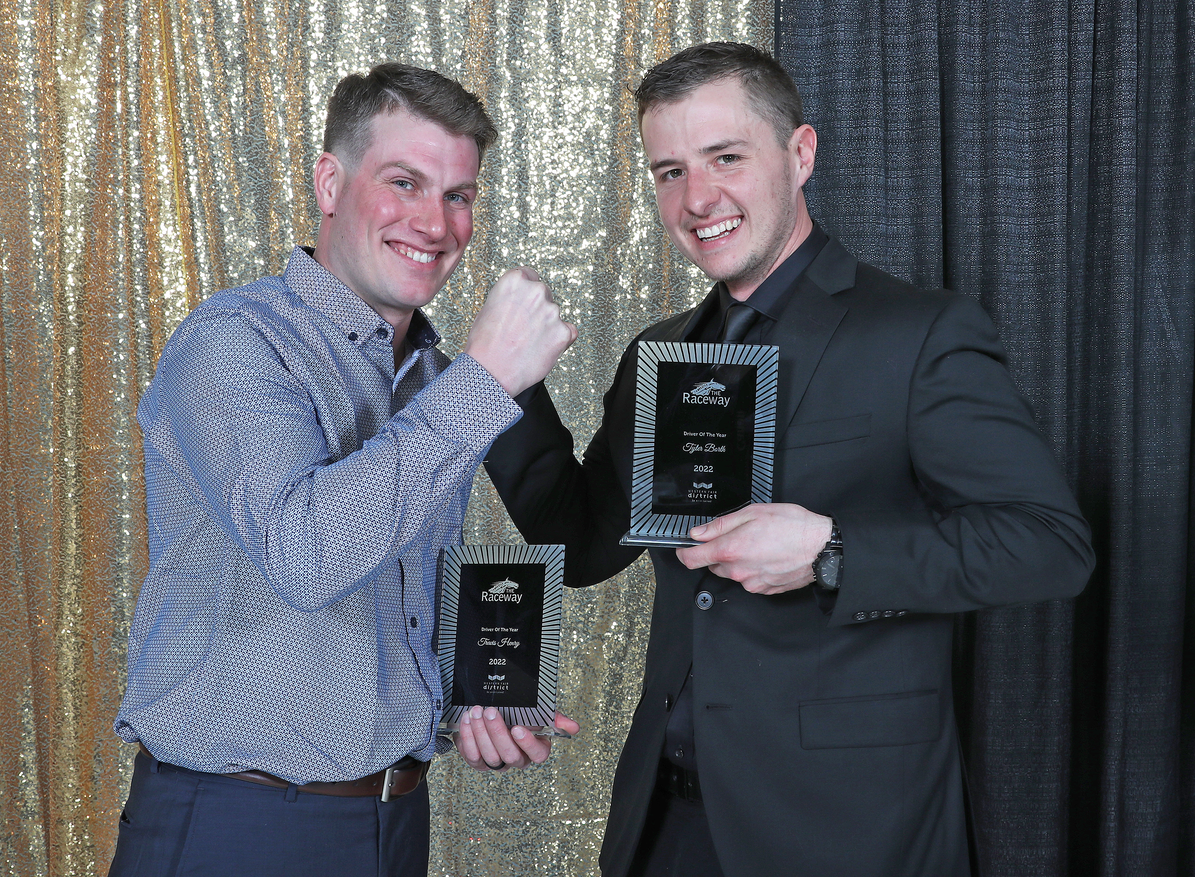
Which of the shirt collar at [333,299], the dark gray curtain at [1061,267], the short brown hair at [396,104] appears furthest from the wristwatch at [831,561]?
the dark gray curtain at [1061,267]

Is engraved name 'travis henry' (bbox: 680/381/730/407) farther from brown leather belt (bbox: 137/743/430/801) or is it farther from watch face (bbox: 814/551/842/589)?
brown leather belt (bbox: 137/743/430/801)

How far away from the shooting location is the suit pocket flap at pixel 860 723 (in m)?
1.28

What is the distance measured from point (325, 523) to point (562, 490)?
66 centimetres

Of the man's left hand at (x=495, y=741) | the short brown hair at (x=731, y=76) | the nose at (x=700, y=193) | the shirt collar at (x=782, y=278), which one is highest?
the short brown hair at (x=731, y=76)

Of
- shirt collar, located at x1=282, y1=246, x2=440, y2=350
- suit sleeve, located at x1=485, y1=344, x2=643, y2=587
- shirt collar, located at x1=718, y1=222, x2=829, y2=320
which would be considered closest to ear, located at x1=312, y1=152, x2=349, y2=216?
shirt collar, located at x1=282, y1=246, x2=440, y2=350

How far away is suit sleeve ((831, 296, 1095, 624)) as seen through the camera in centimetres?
122

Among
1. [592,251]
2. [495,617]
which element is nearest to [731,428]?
[495,617]

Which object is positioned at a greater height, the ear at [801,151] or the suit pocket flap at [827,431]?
the ear at [801,151]

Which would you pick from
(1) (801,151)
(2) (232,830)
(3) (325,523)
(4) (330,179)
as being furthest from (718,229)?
(2) (232,830)

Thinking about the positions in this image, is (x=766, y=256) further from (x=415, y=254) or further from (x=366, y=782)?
(x=366, y=782)

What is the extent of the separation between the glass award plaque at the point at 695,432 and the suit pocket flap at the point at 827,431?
116mm

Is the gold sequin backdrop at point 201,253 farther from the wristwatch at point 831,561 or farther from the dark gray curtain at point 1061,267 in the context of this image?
the wristwatch at point 831,561

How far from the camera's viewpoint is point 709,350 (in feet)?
4.00

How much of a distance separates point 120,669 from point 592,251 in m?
1.52
